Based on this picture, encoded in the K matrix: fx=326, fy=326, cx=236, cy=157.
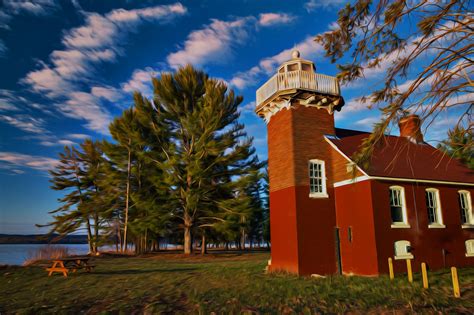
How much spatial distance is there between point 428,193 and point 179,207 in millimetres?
20536

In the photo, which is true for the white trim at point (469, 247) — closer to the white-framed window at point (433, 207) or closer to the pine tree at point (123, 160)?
the white-framed window at point (433, 207)

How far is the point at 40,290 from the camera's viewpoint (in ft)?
36.6

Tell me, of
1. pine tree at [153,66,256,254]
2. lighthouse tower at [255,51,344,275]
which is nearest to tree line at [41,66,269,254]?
pine tree at [153,66,256,254]

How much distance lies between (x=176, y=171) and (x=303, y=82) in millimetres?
15583

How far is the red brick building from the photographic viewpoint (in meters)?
14.6

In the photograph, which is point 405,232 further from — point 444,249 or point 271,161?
point 271,161

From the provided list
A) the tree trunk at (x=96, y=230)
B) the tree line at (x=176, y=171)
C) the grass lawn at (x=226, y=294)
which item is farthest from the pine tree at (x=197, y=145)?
the grass lawn at (x=226, y=294)

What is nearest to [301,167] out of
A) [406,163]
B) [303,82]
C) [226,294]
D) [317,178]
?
[317,178]

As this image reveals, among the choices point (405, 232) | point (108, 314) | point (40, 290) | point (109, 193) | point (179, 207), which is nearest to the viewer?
point (108, 314)

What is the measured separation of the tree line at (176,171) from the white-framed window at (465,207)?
15.1 meters

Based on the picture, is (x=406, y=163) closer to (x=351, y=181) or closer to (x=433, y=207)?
(x=433, y=207)

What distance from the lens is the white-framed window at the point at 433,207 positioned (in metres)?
16.3

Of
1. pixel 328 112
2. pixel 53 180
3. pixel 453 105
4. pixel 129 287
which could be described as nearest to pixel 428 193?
pixel 328 112

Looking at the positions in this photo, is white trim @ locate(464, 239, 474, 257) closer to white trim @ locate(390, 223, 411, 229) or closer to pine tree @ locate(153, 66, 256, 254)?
white trim @ locate(390, 223, 411, 229)
